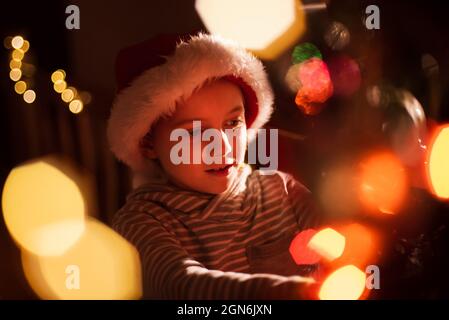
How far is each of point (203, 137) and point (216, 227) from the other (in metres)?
0.18

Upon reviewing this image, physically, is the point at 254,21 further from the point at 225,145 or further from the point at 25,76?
the point at 25,76

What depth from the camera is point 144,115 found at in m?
0.93

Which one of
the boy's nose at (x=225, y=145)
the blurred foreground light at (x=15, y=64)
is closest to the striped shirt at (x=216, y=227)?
the boy's nose at (x=225, y=145)

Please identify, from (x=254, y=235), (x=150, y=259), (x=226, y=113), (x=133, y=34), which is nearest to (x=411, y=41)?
(x=226, y=113)

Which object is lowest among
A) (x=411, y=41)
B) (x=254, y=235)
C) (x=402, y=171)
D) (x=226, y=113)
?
(x=254, y=235)

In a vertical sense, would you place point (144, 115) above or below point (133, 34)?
below

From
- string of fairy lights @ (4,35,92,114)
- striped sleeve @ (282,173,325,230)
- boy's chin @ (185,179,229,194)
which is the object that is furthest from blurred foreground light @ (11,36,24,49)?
striped sleeve @ (282,173,325,230)

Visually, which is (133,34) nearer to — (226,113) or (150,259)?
(226,113)

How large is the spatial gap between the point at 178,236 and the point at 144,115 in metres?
0.25

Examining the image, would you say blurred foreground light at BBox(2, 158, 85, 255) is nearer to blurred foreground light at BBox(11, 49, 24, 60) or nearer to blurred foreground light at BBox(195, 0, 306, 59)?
blurred foreground light at BBox(11, 49, 24, 60)

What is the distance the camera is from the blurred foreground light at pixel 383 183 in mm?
817

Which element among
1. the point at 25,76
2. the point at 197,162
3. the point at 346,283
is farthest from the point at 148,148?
the point at 346,283

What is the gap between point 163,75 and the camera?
0.91 m

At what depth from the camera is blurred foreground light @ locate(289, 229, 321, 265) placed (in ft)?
3.18
